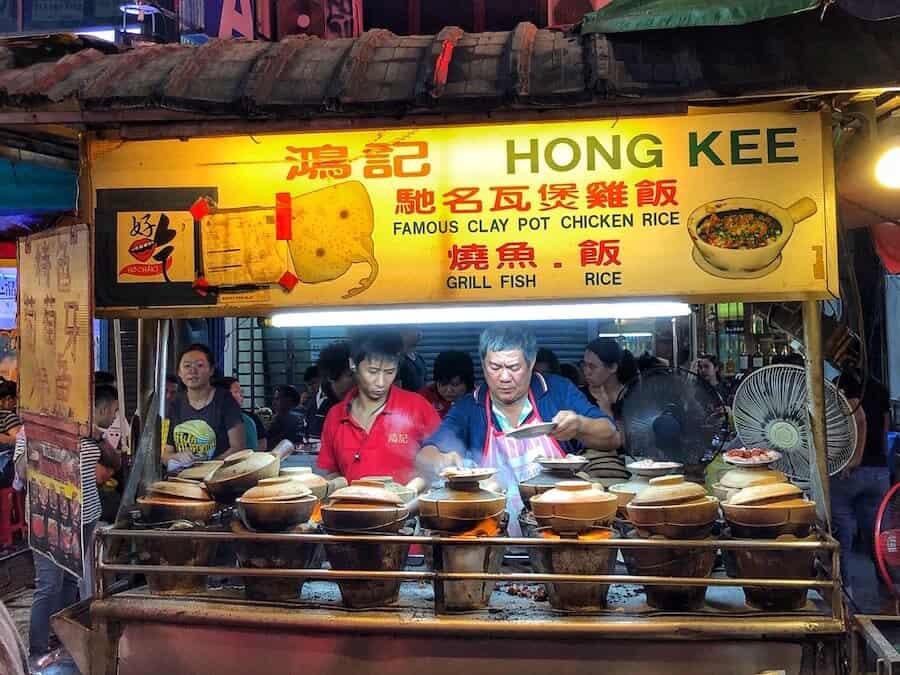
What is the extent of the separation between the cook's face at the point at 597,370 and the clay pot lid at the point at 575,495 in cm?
223

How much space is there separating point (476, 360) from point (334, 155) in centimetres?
691

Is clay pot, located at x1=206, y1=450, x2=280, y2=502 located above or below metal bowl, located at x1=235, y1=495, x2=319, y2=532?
above

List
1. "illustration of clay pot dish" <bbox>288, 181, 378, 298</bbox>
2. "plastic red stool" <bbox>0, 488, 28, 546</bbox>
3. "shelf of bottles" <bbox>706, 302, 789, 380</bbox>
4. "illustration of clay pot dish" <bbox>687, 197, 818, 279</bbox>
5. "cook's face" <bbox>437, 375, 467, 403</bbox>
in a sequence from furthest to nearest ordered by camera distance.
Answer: "shelf of bottles" <bbox>706, 302, 789, 380</bbox> < "plastic red stool" <bbox>0, 488, 28, 546</bbox> < "cook's face" <bbox>437, 375, 467, 403</bbox> < "illustration of clay pot dish" <bbox>288, 181, 378, 298</bbox> < "illustration of clay pot dish" <bbox>687, 197, 818, 279</bbox>

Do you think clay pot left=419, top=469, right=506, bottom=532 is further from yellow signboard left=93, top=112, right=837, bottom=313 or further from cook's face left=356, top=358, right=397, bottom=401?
cook's face left=356, top=358, right=397, bottom=401

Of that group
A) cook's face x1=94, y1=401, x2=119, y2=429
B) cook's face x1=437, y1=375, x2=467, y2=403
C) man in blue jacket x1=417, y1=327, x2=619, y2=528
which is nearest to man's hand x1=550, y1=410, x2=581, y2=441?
man in blue jacket x1=417, y1=327, x2=619, y2=528

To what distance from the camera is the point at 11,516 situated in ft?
25.7

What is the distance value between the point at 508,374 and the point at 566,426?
402 mm

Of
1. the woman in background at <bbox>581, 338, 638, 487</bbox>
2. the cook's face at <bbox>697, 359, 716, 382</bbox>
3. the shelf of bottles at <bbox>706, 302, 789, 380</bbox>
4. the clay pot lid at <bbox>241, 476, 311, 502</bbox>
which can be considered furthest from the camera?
the shelf of bottles at <bbox>706, 302, 789, 380</bbox>

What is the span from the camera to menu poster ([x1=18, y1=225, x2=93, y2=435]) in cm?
370

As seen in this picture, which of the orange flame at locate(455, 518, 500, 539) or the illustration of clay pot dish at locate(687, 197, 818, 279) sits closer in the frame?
the orange flame at locate(455, 518, 500, 539)

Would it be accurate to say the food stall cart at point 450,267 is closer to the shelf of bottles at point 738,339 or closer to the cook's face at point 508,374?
the cook's face at point 508,374

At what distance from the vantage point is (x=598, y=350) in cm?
562

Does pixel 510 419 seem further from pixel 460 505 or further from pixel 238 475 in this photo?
pixel 238 475

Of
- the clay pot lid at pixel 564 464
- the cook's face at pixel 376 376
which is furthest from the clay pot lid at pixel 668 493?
the cook's face at pixel 376 376
